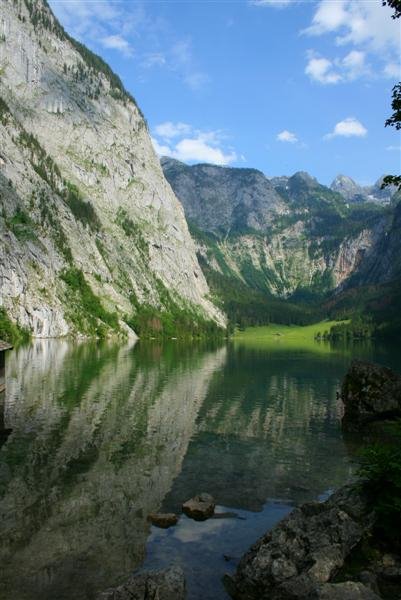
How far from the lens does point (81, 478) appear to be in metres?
30.6

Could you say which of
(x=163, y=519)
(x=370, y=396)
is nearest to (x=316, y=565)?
(x=163, y=519)

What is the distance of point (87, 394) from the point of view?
62688 millimetres

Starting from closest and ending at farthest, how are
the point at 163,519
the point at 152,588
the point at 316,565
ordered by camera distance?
the point at 152,588
the point at 316,565
the point at 163,519

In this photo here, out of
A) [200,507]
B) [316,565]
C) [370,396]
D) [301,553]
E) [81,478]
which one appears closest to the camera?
[316,565]

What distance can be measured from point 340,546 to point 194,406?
42.1 m

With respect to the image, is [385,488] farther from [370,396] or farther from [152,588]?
[370,396]

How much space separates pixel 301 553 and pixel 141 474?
16421 millimetres

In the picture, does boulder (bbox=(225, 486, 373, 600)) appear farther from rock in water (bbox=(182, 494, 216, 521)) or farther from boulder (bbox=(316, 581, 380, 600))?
rock in water (bbox=(182, 494, 216, 521))

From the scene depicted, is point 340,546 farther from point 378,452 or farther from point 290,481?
point 290,481

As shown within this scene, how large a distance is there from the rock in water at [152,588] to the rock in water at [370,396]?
1468 inches

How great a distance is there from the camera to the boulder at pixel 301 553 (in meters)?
16.7

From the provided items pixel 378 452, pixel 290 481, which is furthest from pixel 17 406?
pixel 378 452

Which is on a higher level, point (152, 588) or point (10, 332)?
point (10, 332)

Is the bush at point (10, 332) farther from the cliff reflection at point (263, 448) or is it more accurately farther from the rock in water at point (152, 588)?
the rock in water at point (152, 588)
